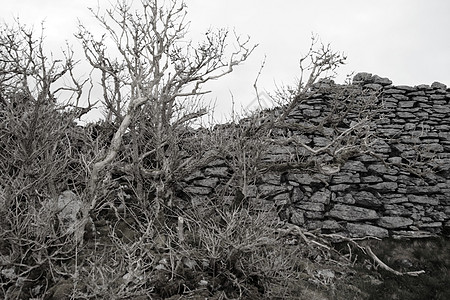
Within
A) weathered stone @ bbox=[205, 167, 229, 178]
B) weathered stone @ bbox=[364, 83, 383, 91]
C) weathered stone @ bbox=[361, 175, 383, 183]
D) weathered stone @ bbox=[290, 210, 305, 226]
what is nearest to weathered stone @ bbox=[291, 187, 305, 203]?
weathered stone @ bbox=[290, 210, 305, 226]

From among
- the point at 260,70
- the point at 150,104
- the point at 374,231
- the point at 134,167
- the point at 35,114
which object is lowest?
the point at 374,231

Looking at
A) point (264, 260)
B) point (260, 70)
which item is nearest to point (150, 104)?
point (260, 70)

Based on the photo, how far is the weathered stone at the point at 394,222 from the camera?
28.2 feet

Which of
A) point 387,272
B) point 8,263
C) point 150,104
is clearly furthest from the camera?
point 150,104

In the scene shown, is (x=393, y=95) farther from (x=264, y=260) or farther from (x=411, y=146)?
(x=264, y=260)

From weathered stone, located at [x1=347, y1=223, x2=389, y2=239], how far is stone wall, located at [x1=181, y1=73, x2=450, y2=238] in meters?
0.02

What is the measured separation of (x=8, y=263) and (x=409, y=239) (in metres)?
7.83

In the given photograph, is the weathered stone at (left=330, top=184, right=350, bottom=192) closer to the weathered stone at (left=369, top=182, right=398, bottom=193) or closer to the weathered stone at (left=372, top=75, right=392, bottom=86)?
the weathered stone at (left=369, top=182, right=398, bottom=193)

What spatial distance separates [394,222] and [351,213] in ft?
3.19

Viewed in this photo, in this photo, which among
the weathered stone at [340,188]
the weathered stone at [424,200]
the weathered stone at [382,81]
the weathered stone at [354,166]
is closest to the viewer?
the weathered stone at [424,200]

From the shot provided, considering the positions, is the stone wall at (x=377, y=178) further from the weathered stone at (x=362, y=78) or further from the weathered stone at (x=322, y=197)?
the weathered stone at (x=362, y=78)

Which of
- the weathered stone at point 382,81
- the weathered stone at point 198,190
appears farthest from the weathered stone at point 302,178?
the weathered stone at point 382,81

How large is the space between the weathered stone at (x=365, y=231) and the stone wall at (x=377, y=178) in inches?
0.9

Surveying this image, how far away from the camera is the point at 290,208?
8867 millimetres
